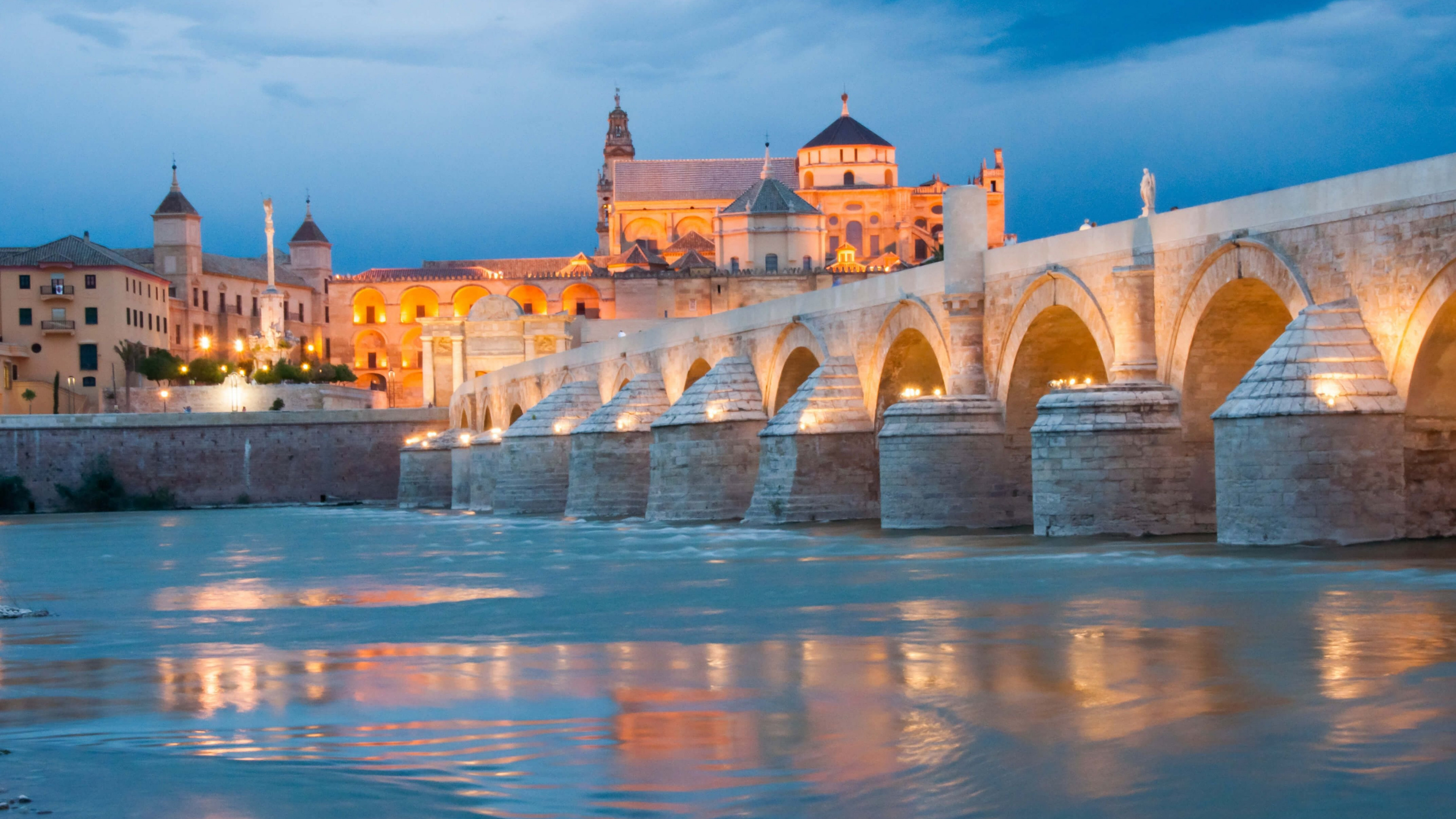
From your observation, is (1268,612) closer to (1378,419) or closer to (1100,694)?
(1100,694)

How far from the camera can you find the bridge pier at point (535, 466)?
38.9 metres

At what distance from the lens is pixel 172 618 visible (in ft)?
48.0

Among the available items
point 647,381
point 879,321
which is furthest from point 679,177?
point 879,321

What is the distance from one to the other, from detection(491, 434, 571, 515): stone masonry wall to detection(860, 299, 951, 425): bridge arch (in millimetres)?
13057

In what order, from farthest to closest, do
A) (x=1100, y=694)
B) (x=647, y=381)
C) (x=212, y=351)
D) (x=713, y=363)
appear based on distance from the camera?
(x=212, y=351) < (x=647, y=381) < (x=713, y=363) < (x=1100, y=694)

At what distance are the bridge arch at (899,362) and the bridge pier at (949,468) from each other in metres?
2.50

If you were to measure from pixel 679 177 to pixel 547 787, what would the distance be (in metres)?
84.5

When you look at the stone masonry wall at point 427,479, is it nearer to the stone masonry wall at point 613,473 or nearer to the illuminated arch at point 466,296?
the stone masonry wall at point 613,473

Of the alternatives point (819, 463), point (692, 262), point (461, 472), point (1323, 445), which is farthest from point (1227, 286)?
point (692, 262)

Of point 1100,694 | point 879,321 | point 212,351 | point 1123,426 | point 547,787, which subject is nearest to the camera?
point 547,787

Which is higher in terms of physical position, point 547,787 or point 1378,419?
point 1378,419

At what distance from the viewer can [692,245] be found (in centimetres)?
8438

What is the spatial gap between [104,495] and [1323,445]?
1818 inches

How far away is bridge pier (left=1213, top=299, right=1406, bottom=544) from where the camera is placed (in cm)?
1566
